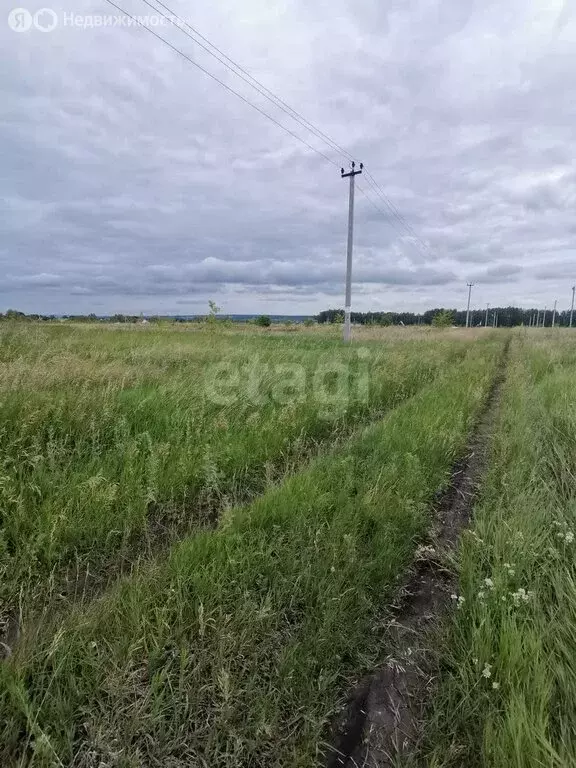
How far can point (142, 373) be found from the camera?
22.3 feet

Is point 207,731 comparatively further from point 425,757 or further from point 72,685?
point 425,757

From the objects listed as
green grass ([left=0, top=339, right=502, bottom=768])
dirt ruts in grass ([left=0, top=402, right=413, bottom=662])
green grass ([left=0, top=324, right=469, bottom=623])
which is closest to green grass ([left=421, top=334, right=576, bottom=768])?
green grass ([left=0, top=339, right=502, bottom=768])

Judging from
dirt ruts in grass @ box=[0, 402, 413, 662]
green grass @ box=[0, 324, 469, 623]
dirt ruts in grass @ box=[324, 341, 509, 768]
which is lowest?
dirt ruts in grass @ box=[324, 341, 509, 768]

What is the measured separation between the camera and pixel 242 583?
2314mm

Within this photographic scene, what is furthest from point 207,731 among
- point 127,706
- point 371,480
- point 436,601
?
point 371,480

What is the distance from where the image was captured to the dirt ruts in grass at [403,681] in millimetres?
1635

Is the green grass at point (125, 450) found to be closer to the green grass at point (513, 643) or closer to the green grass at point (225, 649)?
Answer: the green grass at point (225, 649)

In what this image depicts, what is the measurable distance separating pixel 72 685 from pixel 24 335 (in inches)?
410

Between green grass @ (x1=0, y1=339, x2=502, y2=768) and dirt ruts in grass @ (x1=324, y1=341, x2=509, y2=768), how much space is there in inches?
3.3

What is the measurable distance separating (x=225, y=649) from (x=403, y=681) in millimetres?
909

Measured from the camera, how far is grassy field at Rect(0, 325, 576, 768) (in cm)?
161
